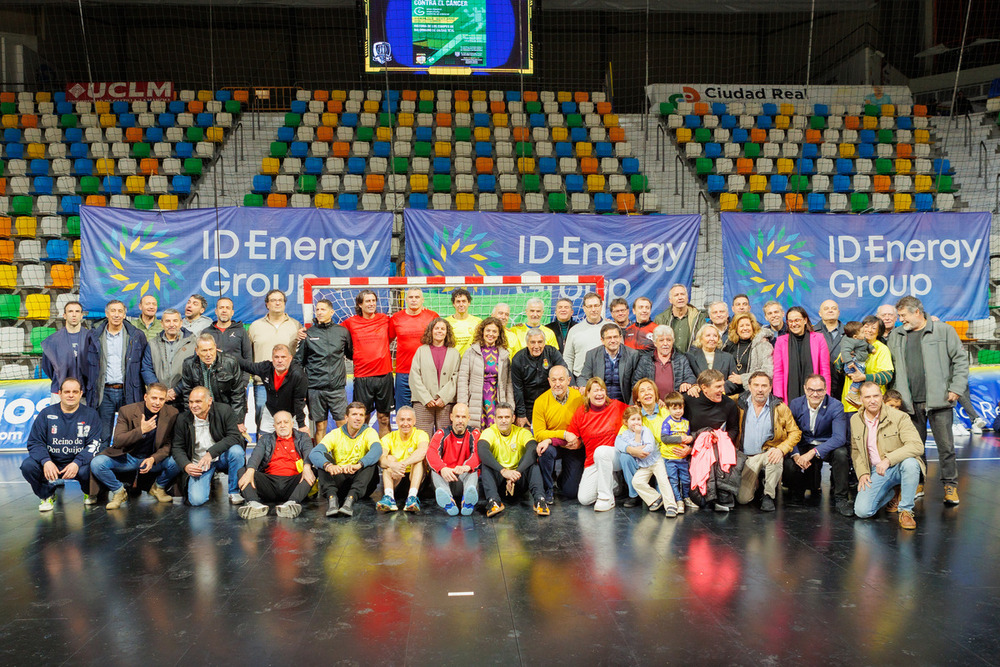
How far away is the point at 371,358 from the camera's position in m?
6.86

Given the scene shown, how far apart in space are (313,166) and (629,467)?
34.0 feet

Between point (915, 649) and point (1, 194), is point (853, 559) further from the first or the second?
point (1, 194)

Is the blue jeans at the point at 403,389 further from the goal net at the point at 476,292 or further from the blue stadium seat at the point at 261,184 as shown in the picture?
the blue stadium seat at the point at 261,184

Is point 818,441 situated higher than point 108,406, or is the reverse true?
point 108,406

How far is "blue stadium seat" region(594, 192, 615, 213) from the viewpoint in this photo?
13602mm

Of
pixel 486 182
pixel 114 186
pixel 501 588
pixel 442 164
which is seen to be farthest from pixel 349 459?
pixel 114 186

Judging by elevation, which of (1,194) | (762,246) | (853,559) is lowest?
(853,559)

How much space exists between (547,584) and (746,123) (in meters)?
13.8

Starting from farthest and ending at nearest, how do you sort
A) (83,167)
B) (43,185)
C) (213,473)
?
1. (83,167)
2. (43,185)
3. (213,473)

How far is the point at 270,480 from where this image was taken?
6254mm

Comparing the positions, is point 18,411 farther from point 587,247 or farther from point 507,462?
point 587,247

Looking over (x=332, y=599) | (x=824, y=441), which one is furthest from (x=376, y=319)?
(x=824, y=441)

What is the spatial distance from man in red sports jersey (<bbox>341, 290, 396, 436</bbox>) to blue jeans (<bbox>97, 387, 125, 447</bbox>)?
7.48 ft

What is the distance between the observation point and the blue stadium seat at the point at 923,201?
1428cm
